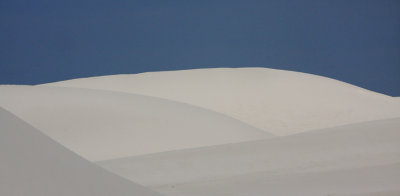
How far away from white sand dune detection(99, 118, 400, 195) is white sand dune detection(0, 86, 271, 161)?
8.05ft

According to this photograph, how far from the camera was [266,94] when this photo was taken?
22.6 m

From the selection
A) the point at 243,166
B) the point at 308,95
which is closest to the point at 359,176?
the point at 243,166

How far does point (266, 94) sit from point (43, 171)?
59.8ft

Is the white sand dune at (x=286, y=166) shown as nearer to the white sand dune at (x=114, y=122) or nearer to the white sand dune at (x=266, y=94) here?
the white sand dune at (x=114, y=122)

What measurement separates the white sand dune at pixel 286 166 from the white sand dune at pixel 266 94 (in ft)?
25.4

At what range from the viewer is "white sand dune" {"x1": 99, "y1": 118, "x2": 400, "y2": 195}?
22.7ft

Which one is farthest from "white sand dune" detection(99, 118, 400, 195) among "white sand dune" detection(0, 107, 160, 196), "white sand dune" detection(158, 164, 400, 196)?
"white sand dune" detection(0, 107, 160, 196)

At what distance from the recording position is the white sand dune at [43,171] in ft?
14.9

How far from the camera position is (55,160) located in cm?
504

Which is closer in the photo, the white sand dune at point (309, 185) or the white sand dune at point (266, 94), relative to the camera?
the white sand dune at point (309, 185)

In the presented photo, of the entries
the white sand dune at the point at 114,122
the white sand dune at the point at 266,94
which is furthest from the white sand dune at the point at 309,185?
the white sand dune at the point at 266,94

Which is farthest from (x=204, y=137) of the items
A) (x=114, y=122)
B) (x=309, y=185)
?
(x=309, y=185)

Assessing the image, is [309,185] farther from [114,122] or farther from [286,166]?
[114,122]

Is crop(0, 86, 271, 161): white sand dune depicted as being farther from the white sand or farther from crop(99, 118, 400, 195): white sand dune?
crop(99, 118, 400, 195): white sand dune
